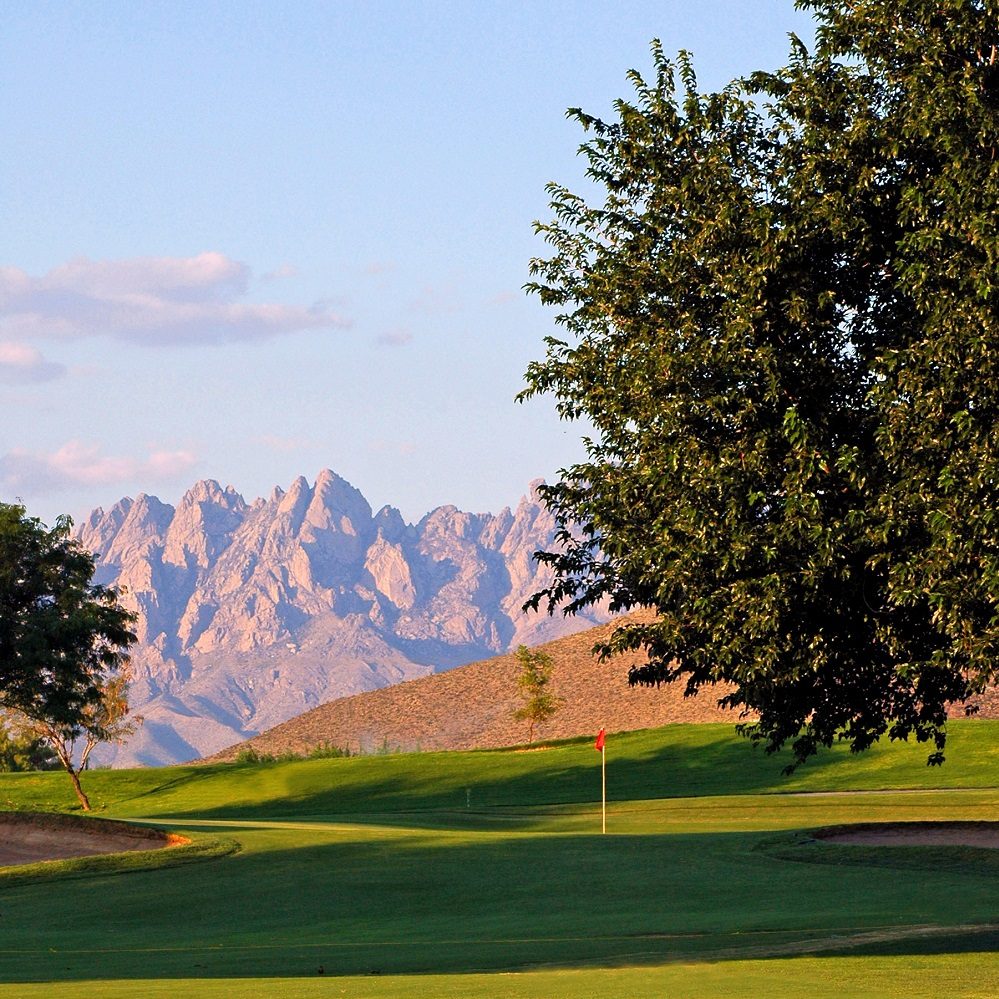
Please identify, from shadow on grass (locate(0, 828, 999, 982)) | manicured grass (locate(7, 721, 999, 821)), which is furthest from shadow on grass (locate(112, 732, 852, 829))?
shadow on grass (locate(0, 828, 999, 982))

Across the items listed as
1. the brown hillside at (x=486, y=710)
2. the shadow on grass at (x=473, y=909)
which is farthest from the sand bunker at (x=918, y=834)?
the brown hillside at (x=486, y=710)

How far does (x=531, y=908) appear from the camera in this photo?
23.8m

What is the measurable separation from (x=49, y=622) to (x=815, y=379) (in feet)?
105

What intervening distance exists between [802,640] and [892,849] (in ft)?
44.7

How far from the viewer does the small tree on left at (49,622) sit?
44.5 metres

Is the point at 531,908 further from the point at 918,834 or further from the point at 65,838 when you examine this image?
the point at 65,838

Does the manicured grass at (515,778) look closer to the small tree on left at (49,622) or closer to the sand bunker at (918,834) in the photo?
the small tree on left at (49,622)

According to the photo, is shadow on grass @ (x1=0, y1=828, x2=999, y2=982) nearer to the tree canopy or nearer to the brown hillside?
the tree canopy

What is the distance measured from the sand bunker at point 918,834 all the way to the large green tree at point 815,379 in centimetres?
1326

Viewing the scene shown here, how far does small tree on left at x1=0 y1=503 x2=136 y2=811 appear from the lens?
4453 centimetres

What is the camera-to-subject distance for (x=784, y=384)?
1845 cm

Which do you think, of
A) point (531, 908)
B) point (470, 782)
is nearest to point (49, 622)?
point (470, 782)

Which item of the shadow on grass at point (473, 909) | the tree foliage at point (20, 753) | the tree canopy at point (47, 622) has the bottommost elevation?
the tree foliage at point (20, 753)

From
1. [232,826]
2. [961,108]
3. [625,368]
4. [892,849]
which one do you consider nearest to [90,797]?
[232,826]
